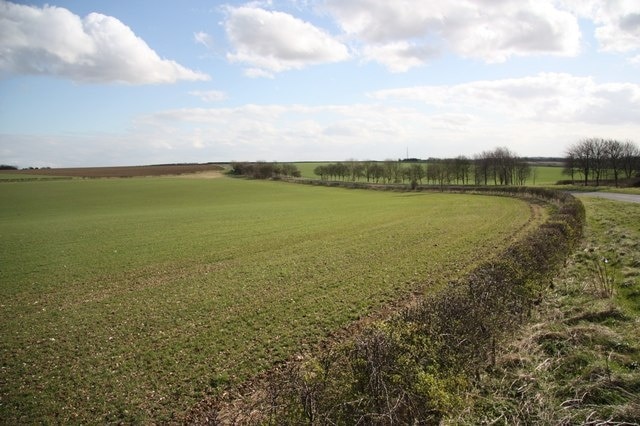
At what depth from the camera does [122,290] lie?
781 inches

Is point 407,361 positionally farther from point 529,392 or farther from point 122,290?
point 122,290

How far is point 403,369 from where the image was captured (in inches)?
265

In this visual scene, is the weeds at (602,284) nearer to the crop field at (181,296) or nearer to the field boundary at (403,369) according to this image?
the field boundary at (403,369)

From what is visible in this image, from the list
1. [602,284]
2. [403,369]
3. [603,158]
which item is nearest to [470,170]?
[603,158]

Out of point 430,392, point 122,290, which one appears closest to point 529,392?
point 430,392

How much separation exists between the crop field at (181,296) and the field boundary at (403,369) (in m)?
2.16

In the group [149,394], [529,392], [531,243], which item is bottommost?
[149,394]

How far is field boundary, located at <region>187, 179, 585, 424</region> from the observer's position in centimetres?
625

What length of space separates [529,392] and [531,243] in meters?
10.3

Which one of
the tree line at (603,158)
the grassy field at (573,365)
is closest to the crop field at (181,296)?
the grassy field at (573,365)

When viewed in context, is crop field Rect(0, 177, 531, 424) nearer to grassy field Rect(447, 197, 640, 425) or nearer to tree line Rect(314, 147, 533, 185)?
grassy field Rect(447, 197, 640, 425)

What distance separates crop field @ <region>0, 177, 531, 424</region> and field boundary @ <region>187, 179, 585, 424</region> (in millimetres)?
2155

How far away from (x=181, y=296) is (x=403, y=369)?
47.9 ft

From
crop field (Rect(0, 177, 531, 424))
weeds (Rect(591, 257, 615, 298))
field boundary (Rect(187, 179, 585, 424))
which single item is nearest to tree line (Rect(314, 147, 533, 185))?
crop field (Rect(0, 177, 531, 424))
